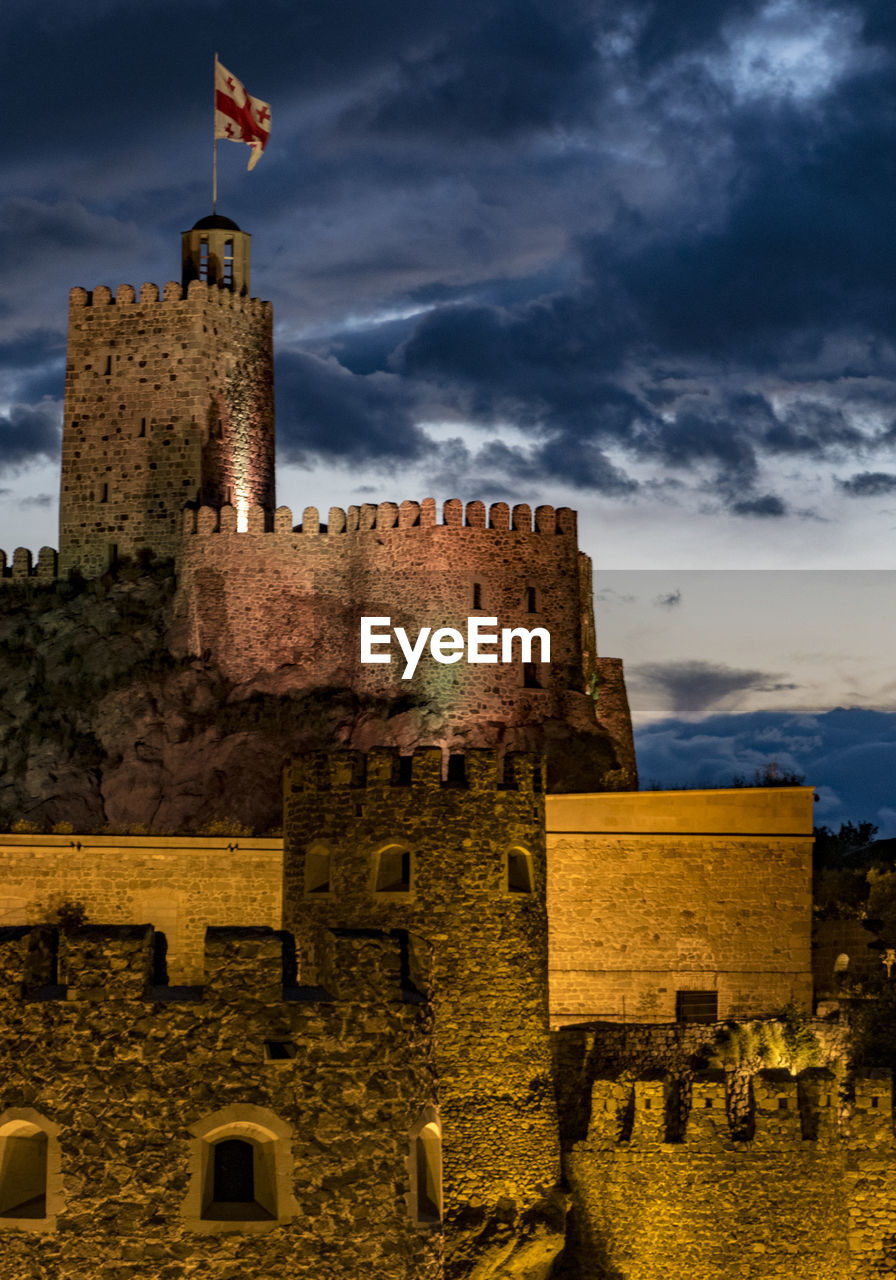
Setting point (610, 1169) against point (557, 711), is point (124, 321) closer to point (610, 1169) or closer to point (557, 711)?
point (557, 711)

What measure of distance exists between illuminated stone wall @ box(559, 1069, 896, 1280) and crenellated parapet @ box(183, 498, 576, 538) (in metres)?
21.4

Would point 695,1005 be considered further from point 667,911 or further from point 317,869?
point 317,869

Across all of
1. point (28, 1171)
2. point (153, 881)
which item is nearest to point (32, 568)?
point (153, 881)

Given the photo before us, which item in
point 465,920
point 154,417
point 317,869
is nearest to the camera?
point 465,920

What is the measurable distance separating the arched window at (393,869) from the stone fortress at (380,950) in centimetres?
7

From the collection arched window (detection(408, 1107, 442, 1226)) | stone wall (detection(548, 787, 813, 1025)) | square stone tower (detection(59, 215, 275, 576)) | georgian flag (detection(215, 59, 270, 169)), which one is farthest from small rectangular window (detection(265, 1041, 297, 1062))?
georgian flag (detection(215, 59, 270, 169))

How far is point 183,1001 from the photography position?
17.1 metres

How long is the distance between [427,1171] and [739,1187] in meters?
12.0

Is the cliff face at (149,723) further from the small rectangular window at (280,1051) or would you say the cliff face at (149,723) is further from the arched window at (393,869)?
the small rectangular window at (280,1051)

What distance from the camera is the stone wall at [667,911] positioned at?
A: 33.1m

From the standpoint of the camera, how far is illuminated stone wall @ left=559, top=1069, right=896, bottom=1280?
28562 mm

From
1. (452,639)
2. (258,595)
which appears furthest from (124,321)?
(452,639)

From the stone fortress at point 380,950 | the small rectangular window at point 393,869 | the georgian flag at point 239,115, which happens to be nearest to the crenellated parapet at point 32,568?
the stone fortress at point 380,950

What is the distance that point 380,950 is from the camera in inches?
689
